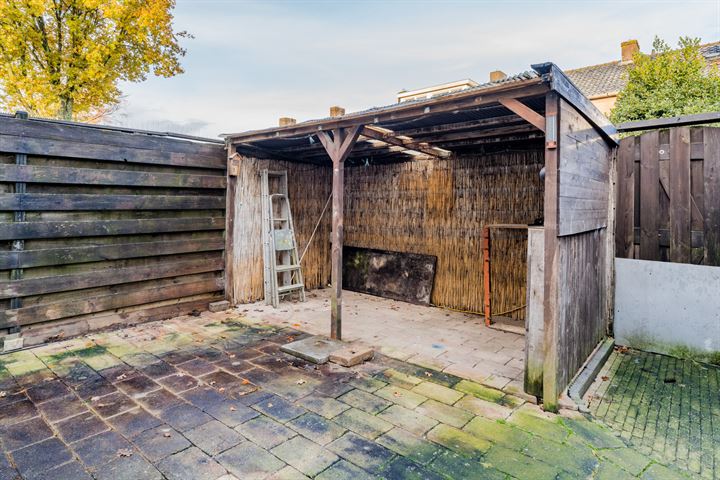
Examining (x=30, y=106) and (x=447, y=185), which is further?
(x=30, y=106)

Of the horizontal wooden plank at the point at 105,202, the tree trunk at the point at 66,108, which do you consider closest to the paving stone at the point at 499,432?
the horizontal wooden plank at the point at 105,202

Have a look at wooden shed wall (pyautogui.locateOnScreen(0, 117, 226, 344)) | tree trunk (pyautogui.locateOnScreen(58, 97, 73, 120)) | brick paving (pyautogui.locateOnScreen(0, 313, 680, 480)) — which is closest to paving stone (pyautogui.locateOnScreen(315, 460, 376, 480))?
brick paving (pyautogui.locateOnScreen(0, 313, 680, 480))

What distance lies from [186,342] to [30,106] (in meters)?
8.31

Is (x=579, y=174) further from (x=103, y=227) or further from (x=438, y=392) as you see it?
(x=103, y=227)

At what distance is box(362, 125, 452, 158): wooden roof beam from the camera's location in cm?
424

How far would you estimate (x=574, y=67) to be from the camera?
52.2 feet

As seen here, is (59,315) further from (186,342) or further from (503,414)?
(503,414)

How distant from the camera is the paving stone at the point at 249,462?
1994 mm

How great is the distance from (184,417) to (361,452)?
1242 millimetres

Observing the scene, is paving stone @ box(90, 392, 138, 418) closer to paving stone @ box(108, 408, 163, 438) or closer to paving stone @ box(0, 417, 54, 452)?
paving stone @ box(108, 408, 163, 438)

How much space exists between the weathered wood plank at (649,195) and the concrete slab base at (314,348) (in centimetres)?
358

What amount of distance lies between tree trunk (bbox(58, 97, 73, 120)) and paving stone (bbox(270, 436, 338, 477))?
977cm

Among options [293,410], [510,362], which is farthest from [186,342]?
[510,362]

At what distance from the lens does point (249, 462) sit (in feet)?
6.87
